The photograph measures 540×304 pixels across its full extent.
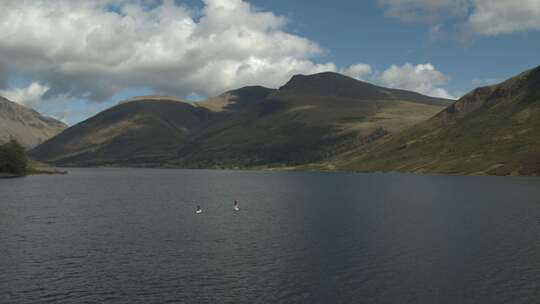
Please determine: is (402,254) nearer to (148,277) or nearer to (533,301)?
(533,301)

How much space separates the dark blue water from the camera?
5759cm

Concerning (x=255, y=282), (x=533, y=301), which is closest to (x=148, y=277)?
(x=255, y=282)

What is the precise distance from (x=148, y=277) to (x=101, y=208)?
271 feet

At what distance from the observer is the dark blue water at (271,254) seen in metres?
57.6

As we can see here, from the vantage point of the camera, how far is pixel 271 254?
77688 mm

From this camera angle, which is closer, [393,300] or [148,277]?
[393,300]

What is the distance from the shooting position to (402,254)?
257ft

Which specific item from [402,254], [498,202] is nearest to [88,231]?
[402,254]

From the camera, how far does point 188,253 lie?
78.4 meters

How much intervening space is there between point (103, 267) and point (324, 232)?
151ft

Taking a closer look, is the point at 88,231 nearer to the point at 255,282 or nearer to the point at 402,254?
the point at 255,282

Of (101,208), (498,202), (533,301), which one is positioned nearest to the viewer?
(533,301)

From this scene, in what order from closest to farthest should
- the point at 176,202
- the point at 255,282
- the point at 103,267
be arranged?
the point at 255,282
the point at 103,267
the point at 176,202

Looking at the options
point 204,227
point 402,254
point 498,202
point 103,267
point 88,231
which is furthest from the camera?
point 498,202
